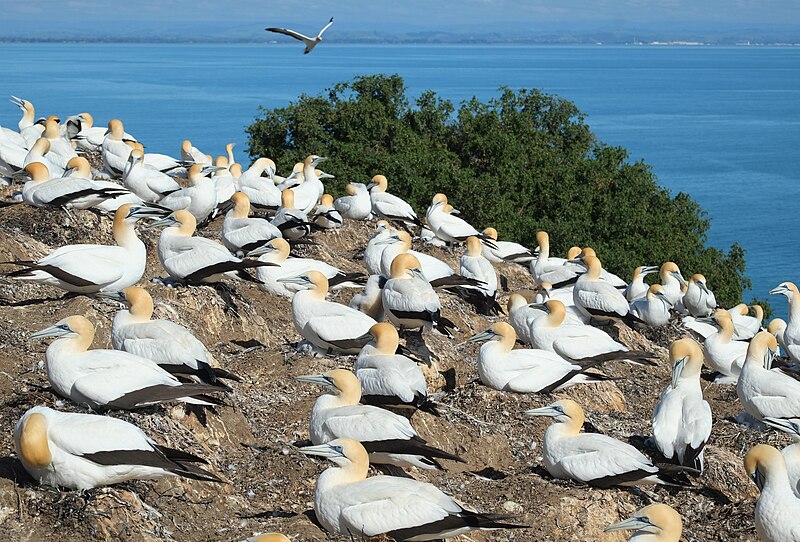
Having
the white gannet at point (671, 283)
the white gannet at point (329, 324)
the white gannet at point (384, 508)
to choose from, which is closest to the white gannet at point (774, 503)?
the white gannet at point (384, 508)

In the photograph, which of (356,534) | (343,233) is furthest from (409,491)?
(343,233)

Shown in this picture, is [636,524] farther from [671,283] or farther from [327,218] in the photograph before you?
[671,283]

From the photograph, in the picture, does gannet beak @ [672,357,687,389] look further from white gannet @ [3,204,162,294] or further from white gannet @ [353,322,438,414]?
white gannet @ [3,204,162,294]

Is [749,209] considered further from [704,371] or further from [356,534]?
[356,534]

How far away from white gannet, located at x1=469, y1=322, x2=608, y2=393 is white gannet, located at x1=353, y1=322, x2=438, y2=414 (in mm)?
1169

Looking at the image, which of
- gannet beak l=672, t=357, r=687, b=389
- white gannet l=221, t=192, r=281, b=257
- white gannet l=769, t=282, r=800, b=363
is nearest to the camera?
gannet beak l=672, t=357, r=687, b=389

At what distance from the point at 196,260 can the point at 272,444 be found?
2.86m

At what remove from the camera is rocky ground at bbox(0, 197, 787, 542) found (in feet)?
20.6

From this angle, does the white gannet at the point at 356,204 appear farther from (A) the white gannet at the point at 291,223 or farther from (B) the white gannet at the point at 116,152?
(B) the white gannet at the point at 116,152

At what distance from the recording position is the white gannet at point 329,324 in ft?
31.0

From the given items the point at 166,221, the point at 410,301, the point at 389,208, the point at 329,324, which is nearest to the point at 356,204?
the point at 389,208

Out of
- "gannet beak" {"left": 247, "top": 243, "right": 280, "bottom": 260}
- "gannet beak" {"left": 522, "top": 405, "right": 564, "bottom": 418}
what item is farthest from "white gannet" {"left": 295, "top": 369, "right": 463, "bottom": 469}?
"gannet beak" {"left": 247, "top": 243, "right": 280, "bottom": 260}

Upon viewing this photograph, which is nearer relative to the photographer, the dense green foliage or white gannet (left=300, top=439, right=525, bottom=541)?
white gannet (left=300, top=439, right=525, bottom=541)

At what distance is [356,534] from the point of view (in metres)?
6.10
